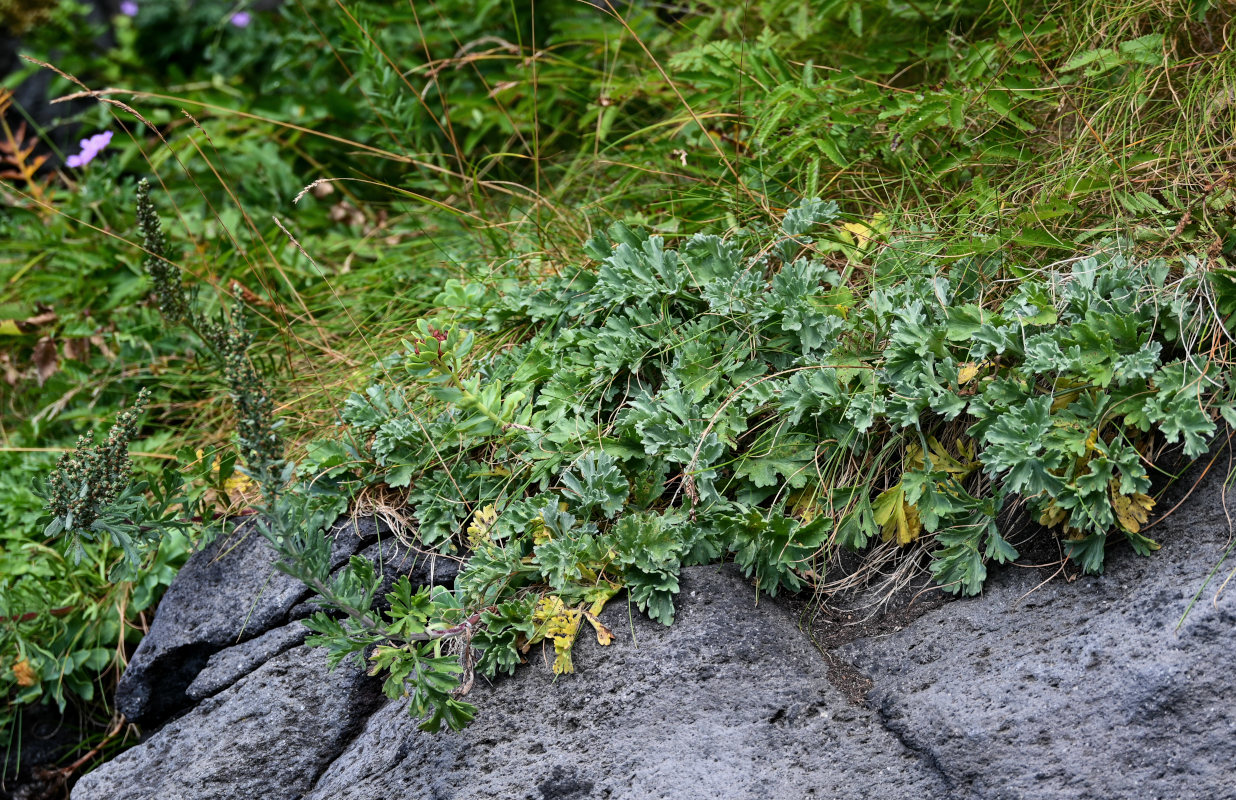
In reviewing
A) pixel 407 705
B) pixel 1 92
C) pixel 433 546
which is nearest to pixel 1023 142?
pixel 433 546

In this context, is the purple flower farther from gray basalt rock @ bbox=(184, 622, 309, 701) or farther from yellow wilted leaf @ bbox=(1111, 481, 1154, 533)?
yellow wilted leaf @ bbox=(1111, 481, 1154, 533)

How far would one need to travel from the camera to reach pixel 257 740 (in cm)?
244

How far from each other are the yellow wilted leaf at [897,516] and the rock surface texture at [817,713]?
19 cm

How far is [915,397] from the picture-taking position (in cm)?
227

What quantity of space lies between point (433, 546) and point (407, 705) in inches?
18.3

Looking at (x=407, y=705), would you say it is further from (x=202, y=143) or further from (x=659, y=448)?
(x=202, y=143)

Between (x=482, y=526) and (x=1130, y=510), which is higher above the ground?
(x=1130, y=510)

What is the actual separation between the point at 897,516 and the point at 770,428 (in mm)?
393

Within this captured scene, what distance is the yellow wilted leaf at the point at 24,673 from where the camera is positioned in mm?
2908

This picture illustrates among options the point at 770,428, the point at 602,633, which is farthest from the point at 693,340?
the point at 602,633

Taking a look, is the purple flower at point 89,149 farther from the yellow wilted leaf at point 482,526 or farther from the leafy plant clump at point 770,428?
the yellow wilted leaf at point 482,526

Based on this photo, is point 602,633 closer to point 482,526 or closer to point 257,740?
point 482,526

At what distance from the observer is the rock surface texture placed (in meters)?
1.88

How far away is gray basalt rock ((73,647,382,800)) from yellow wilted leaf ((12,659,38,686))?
1.66 feet
